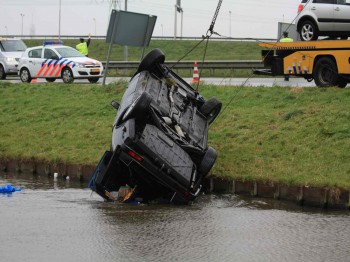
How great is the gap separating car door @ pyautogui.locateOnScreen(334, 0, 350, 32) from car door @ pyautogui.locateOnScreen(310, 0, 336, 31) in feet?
0.38

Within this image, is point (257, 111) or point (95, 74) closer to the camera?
point (257, 111)

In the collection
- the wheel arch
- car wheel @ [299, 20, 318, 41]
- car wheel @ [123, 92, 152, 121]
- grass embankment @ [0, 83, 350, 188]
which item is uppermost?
the wheel arch

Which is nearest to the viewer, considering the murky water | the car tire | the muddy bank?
the murky water

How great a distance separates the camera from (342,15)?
21.5 metres

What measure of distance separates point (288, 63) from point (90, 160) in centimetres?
A: 668

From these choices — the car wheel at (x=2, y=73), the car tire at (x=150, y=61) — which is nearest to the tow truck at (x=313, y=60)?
the car tire at (x=150, y=61)

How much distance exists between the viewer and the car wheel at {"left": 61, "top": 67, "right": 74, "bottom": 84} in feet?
96.0

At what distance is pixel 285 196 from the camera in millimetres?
13891

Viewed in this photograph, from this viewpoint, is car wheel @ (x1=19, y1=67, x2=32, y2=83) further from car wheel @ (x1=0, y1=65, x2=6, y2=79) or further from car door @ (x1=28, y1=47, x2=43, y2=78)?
car wheel @ (x1=0, y1=65, x2=6, y2=79)

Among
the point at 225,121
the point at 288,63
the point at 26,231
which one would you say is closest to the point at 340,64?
the point at 288,63

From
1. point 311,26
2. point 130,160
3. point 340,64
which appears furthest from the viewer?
point 311,26

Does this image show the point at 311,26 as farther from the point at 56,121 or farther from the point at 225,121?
the point at 56,121

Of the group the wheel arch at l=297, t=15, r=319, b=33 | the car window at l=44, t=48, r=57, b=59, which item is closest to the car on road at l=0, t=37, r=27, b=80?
the car window at l=44, t=48, r=57, b=59

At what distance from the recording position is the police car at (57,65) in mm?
29422
